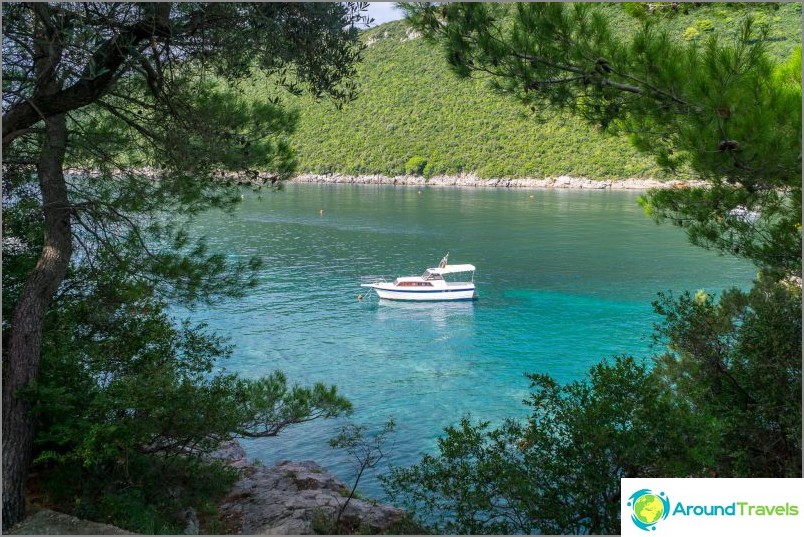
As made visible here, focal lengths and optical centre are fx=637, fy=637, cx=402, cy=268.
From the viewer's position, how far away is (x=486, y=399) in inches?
590

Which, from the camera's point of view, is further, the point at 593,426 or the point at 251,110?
the point at 251,110

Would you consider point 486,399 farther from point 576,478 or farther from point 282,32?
point 282,32

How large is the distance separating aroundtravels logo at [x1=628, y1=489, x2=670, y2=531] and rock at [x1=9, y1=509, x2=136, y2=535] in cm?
335

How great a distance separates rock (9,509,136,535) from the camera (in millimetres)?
4445

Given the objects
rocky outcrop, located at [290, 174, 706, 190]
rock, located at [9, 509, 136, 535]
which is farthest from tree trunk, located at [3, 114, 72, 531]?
rocky outcrop, located at [290, 174, 706, 190]

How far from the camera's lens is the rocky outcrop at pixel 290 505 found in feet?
23.5

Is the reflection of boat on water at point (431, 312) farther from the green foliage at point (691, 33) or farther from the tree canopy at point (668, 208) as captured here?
the green foliage at point (691, 33)

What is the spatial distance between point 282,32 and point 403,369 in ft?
43.9

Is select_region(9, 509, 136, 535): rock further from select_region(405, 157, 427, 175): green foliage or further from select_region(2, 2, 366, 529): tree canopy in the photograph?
select_region(405, 157, 427, 175): green foliage

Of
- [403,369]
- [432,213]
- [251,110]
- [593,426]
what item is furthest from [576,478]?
[432,213]

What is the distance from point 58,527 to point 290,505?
3636mm

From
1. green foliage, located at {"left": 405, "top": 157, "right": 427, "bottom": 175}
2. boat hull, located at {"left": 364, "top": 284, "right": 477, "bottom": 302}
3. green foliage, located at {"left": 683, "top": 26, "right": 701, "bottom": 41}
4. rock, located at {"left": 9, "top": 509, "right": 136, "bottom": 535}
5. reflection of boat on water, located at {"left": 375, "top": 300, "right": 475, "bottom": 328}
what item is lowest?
reflection of boat on water, located at {"left": 375, "top": 300, "right": 475, "bottom": 328}

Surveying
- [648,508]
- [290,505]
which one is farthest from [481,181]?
[648,508]

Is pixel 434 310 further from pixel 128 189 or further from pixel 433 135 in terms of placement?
pixel 433 135
